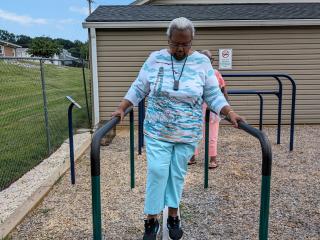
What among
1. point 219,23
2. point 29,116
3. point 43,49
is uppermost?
point 43,49

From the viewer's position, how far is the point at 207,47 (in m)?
8.30

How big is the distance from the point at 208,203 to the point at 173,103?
1733 mm

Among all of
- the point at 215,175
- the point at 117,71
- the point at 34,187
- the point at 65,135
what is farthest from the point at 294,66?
the point at 34,187

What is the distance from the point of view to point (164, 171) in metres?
2.62

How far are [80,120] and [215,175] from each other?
18.7ft

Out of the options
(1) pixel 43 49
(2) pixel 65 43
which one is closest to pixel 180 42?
(1) pixel 43 49

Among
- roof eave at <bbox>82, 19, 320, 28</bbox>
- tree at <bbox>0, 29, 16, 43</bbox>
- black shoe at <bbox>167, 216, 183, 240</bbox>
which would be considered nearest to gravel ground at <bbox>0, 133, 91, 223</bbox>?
black shoe at <bbox>167, 216, 183, 240</bbox>

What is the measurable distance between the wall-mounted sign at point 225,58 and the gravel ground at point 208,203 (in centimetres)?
304

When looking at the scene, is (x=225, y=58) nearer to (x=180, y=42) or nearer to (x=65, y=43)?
(x=180, y=42)

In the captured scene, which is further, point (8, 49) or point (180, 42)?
point (8, 49)

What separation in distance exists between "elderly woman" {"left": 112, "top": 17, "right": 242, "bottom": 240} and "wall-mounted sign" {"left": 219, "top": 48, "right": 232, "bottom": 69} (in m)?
5.84

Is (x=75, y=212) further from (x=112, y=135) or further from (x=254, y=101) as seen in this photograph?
(x=254, y=101)

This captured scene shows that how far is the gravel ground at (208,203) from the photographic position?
327 centimetres

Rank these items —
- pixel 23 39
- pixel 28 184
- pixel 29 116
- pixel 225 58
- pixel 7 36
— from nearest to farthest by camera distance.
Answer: pixel 28 184 < pixel 225 58 < pixel 29 116 < pixel 7 36 < pixel 23 39
